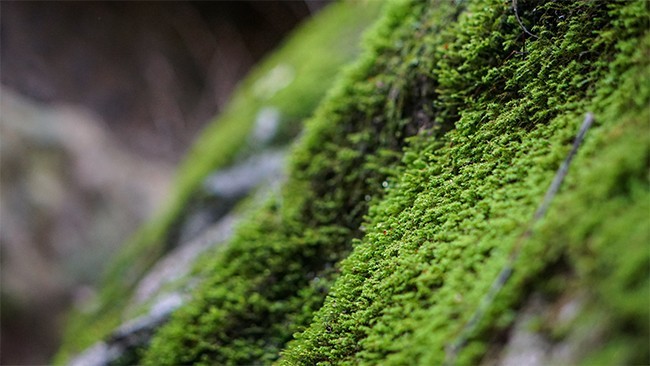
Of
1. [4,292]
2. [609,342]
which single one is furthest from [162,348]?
[4,292]

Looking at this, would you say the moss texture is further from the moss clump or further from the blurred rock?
the blurred rock

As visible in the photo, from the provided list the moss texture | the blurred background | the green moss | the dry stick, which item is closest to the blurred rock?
the blurred background

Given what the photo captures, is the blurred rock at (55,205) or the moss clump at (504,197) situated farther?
the blurred rock at (55,205)

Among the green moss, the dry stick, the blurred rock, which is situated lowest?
the dry stick

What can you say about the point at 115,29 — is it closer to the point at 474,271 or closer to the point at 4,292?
the point at 4,292

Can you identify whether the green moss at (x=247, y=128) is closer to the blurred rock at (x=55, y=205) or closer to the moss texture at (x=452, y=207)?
the moss texture at (x=452, y=207)

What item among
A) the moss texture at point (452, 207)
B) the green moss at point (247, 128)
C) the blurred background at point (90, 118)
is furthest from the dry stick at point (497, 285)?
the blurred background at point (90, 118)
